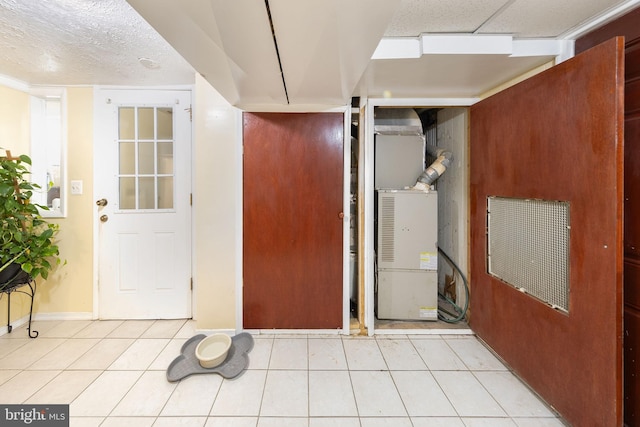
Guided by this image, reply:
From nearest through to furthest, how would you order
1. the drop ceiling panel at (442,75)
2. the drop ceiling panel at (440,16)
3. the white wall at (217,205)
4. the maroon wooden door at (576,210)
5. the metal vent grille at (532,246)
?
the maroon wooden door at (576,210), the drop ceiling panel at (440,16), the metal vent grille at (532,246), the drop ceiling panel at (442,75), the white wall at (217,205)

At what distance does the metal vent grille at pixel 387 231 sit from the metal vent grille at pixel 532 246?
754 mm

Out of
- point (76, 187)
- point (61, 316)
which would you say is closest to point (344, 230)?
point (76, 187)

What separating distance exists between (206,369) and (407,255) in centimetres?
182

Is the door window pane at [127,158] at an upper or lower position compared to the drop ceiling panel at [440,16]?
lower

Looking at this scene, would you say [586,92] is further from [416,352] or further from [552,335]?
[416,352]

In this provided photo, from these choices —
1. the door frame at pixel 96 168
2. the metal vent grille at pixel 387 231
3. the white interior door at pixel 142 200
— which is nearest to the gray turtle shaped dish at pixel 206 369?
the white interior door at pixel 142 200

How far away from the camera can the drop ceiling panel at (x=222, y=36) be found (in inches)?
36.2

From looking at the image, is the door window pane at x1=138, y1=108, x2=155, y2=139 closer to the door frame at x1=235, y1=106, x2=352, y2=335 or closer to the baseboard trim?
the door frame at x1=235, y1=106, x2=352, y2=335

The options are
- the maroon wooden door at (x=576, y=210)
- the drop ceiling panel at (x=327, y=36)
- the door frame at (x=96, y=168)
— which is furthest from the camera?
the door frame at (x=96, y=168)

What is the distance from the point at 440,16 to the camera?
→ 1.46 meters

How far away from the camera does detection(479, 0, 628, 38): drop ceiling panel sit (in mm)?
1359

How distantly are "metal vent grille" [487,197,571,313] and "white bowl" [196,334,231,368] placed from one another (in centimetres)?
202

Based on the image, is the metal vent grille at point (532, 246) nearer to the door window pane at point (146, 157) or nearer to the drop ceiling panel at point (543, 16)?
the drop ceiling panel at point (543, 16)

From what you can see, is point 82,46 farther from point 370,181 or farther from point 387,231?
point 387,231
